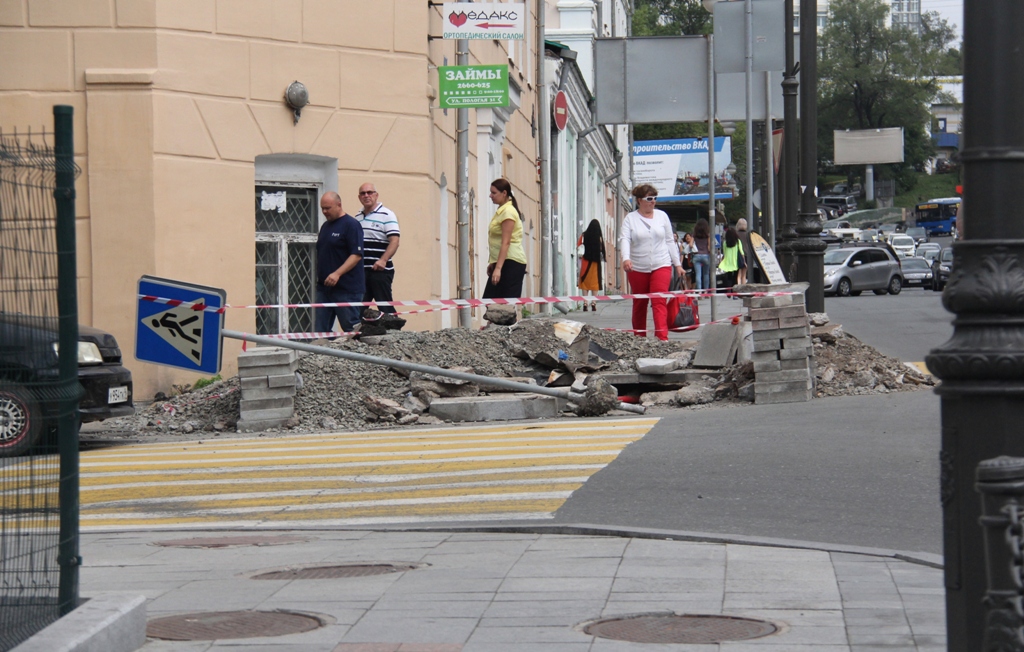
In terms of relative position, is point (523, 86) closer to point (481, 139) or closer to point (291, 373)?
point (481, 139)

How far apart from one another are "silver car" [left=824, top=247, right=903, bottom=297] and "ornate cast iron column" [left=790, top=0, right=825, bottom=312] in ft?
89.4

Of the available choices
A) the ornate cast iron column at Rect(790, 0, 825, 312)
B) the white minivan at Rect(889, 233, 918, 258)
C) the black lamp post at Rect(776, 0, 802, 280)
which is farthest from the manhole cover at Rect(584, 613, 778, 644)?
the white minivan at Rect(889, 233, 918, 258)

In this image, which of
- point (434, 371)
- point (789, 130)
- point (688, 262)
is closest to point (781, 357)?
point (434, 371)

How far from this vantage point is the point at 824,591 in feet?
19.9

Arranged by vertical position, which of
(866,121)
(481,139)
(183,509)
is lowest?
(183,509)

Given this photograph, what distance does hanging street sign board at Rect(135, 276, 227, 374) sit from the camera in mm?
12203

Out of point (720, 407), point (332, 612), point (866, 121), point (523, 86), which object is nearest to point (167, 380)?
point (720, 407)

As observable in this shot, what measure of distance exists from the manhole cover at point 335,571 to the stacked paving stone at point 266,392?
6.92 m

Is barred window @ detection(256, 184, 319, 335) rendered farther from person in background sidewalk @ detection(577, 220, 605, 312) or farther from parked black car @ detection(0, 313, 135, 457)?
parked black car @ detection(0, 313, 135, 457)

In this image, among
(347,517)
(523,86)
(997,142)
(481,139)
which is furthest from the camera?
(523,86)

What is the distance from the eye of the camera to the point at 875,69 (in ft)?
457

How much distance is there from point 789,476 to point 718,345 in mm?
5922

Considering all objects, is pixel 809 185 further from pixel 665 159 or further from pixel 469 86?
pixel 665 159

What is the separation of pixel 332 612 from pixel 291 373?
812cm
